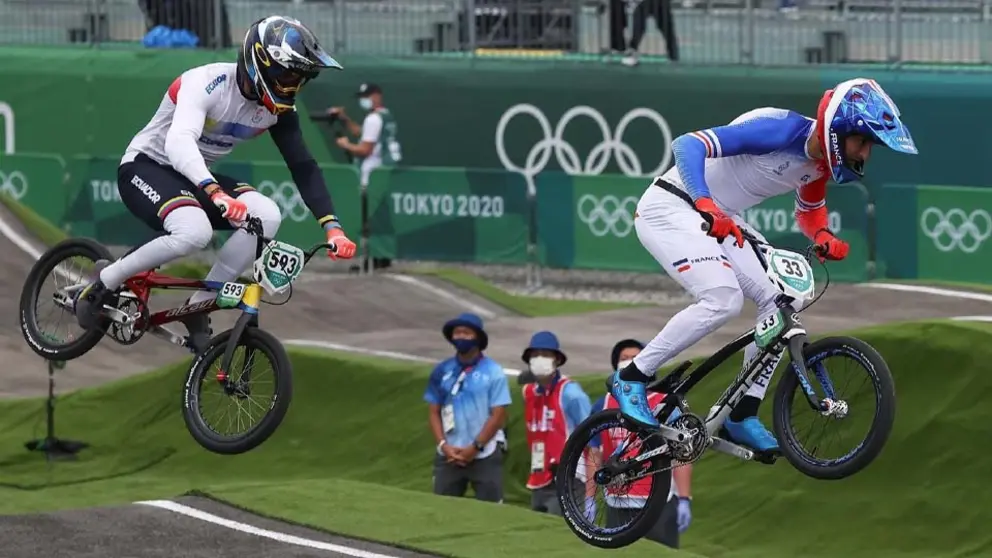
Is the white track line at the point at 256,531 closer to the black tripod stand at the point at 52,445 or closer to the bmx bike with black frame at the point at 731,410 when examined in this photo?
the bmx bike with black frame at the point at 731,410

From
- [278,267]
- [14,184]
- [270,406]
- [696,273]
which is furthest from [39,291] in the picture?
[14,184]

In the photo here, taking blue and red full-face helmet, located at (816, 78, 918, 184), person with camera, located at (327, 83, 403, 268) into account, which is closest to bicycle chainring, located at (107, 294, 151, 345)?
blue and red full-face helmet, located at (816, 78, 918, 184)

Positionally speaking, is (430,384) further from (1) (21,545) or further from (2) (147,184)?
(2) (147,184)

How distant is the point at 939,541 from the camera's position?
1595 cm

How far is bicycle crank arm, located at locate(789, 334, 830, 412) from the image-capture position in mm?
10867

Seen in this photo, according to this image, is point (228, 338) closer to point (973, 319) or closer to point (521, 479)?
point (521, 479)

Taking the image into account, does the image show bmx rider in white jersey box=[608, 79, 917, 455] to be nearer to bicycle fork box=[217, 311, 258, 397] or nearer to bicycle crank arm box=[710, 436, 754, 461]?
bicycle crank arm box=[710, 436, 754, 461]

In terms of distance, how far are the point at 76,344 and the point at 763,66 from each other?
12403 mm

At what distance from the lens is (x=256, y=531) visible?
15.3m

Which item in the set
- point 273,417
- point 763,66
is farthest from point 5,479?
point 763,66

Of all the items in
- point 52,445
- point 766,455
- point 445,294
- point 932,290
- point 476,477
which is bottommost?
Result: point 52,445

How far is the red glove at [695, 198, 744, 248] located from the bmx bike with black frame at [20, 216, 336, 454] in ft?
8.28

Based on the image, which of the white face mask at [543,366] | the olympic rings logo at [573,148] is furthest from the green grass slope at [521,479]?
the olympic rings logo at [573,148]

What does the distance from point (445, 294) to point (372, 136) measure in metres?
2.61
